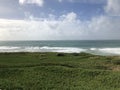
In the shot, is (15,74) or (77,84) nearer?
(77,84)

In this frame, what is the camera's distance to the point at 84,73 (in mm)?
22719

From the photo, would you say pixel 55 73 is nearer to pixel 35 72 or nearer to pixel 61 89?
pixel 35 72

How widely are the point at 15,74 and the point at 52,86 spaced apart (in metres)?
4.72

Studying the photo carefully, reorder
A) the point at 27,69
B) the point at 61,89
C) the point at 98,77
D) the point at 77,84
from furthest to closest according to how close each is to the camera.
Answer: the point at 27,69 < the point at 98,77 < the point at 77,84 < the point at 61,89

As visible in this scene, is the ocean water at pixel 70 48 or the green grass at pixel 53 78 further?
the ocean water at pixel 70 48

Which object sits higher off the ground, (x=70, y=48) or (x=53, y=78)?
(x=70, y=48)

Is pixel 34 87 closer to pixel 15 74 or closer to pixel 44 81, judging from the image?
pixel 44 81

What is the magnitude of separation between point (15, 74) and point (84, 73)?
692cm

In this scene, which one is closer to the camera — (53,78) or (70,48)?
(53,78)

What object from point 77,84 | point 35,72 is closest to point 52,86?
point 77,84

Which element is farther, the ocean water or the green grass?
the ocean water

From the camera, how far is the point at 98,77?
2197 centimetres

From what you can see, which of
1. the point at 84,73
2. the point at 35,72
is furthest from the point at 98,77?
the point at 35,72

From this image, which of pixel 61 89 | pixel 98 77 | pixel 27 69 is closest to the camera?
pixel 61 89
